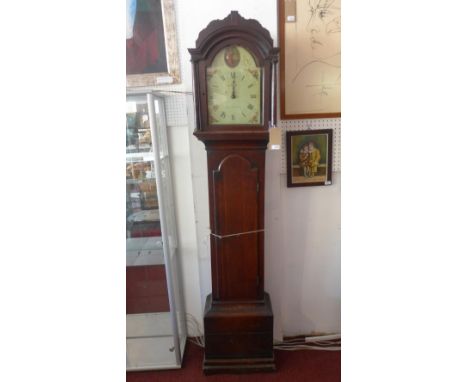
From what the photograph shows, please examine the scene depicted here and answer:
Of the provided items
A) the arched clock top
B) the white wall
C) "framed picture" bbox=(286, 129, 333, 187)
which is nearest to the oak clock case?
the arched clock top

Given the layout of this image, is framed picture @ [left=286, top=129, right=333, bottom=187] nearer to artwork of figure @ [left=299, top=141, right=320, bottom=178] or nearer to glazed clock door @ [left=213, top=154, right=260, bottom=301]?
artwork of figure @ [left=299, top=141, right=320, bottom=178]

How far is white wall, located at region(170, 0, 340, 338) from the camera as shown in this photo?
67.7 inches

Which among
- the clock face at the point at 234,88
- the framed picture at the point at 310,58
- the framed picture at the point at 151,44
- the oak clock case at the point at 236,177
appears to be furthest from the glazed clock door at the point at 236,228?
the framed picture at the point at 151,44

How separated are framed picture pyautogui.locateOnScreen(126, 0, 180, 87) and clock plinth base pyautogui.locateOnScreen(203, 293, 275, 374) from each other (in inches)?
51.4

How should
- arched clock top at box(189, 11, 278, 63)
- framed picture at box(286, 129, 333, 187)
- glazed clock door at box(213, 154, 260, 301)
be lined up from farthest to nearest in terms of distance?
framed picture at box(286, 129, 333, 187) < glazed clock door at box(213, 154, 260, 301) < arched clock top at box(189, 11, 278, 63)

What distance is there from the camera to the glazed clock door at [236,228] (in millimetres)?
1480

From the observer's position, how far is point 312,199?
1.80 m

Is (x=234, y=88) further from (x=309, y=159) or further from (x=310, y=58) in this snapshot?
(x=309, y=159)

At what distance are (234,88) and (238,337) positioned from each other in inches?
51.6

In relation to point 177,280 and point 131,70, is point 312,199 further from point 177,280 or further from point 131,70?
point 131,70

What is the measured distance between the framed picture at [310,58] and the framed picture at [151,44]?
58 cm

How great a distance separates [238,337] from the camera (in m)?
1.65
